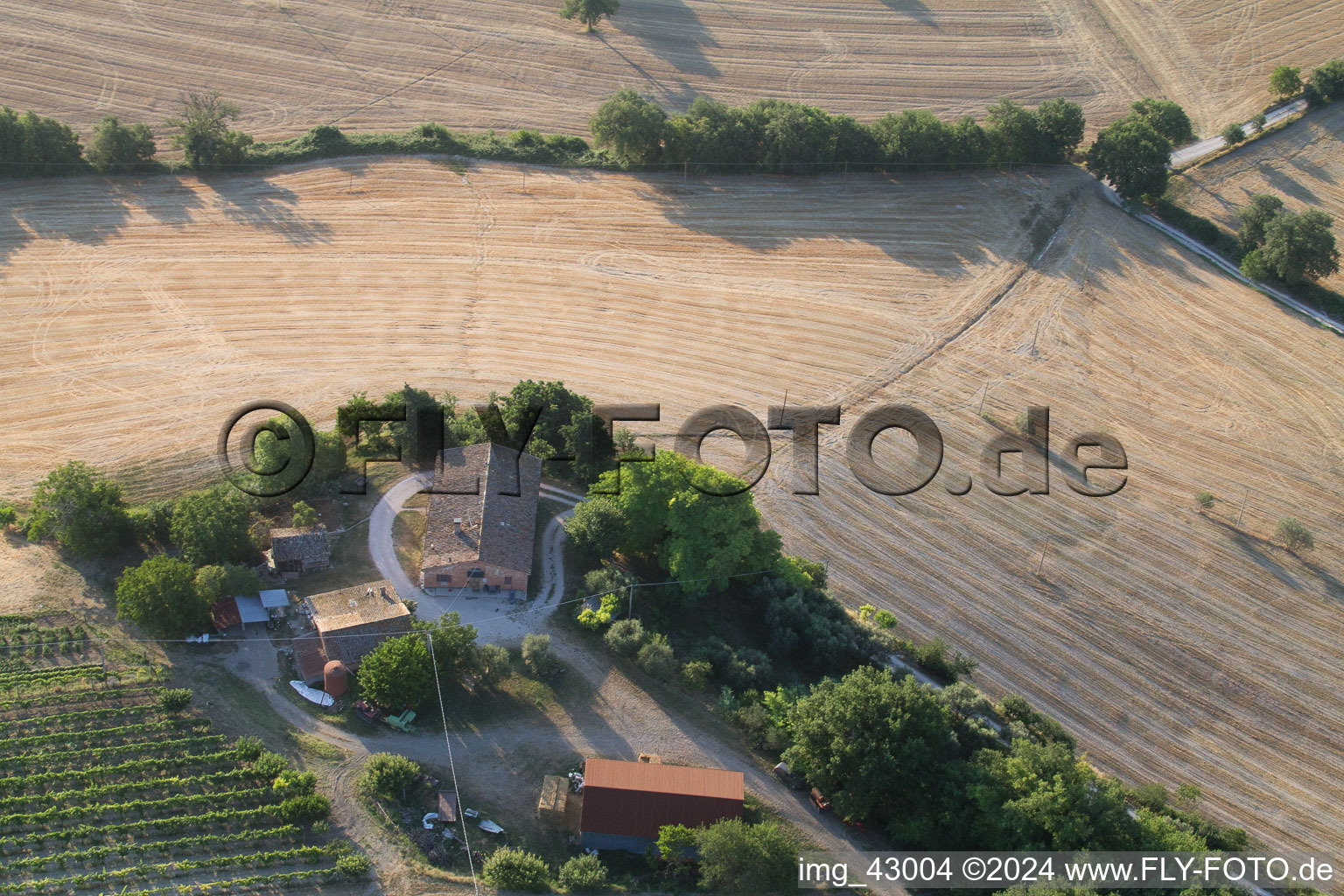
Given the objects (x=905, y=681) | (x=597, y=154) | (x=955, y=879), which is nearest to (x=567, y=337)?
(x=597, y=154)

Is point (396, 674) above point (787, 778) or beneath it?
above

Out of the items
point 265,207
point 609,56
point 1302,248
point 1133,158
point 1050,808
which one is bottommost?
point 1050,808

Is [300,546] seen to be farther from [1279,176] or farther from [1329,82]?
[1329,82]

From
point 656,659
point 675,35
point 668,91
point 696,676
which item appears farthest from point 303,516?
point 675,35

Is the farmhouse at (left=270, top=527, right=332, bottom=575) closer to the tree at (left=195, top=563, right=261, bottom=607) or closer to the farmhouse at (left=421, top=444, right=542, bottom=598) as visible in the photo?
the tree at (left=195, top=563, right=261, bottom=607)

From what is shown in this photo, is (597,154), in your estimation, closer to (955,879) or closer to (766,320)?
(766,320)

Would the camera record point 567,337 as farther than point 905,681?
Yes
